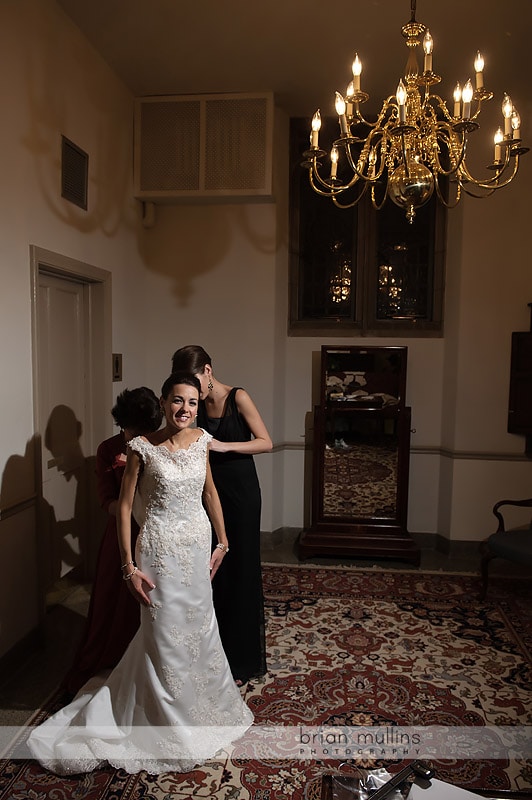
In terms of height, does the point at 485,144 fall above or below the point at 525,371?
above

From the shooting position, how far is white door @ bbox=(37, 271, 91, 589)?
10.6 feet

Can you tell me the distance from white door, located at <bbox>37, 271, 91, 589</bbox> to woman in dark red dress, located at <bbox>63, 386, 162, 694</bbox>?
0.60m

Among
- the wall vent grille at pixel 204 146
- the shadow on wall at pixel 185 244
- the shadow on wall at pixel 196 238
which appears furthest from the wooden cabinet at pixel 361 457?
the wall vent grille at pixel 204 146

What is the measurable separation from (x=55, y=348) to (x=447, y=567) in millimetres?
3166

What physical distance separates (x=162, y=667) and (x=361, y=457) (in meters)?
2.56

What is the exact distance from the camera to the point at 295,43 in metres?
3.46

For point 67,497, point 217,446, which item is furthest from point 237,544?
point 67,497

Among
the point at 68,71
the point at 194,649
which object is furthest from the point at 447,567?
the point at 68,71

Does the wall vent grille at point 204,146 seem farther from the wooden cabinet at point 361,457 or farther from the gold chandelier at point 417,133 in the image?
the gold chandelier at point 417,133

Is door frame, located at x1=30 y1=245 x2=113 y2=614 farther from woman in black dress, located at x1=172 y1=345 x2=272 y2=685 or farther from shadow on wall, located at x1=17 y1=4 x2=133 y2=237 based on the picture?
woman in black dress, located at x1=172 y1=345 x2=272 y2=685

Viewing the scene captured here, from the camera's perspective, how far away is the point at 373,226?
4637 millimetres

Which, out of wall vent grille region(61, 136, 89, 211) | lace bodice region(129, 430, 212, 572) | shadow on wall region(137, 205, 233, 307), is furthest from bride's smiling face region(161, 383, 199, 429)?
shadow on wall region(137, 205, 233, 307)

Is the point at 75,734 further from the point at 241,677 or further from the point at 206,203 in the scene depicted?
the point at 206,203

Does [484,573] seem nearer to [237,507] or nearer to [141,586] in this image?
[237,507]
